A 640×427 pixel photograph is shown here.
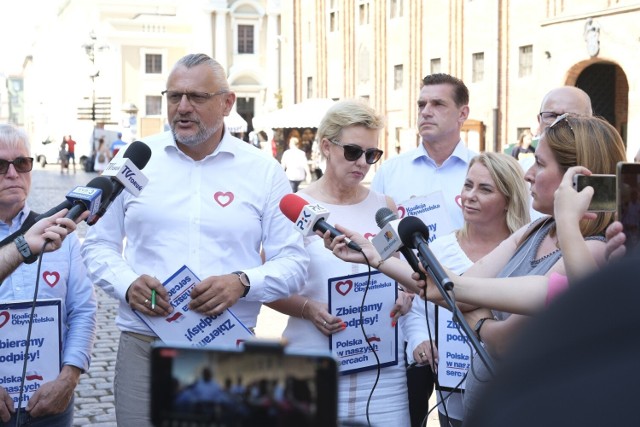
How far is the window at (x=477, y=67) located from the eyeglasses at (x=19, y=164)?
34.1 meters

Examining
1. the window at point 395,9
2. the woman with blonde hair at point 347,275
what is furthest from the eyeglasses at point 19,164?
the window at point 395,9

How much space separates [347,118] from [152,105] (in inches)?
2759

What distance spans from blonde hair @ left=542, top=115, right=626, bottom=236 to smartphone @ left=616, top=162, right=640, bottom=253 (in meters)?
0.72

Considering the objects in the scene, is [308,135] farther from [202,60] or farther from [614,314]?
[614,314]

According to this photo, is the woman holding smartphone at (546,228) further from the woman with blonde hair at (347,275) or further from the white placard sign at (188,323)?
the woman with blonde hair at (347,275)

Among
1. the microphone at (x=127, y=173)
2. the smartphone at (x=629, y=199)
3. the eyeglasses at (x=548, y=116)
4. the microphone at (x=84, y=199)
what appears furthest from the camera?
the eyeglasses at (x=548, y=116)

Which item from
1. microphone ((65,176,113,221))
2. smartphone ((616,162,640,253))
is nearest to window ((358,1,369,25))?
microphone ((65,176,113,221))

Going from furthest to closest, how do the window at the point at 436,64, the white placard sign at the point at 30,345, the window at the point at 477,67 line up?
the window at the point at 436,64 < the window at the point at 477,67 < the white placard sign at the point at 30,345

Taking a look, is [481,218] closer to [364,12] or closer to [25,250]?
[25,250]

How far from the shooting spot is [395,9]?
44781mm

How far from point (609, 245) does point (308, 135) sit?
4456cm

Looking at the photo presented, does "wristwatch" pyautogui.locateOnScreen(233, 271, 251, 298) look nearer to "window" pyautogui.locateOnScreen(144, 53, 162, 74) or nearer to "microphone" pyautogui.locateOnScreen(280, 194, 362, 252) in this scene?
"microphone" pyautogui.locateOnScreen(280, 194, 362, 252)

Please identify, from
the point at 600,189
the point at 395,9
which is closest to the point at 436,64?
the point at 395,9

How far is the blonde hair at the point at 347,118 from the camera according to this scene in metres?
A: 5.00
